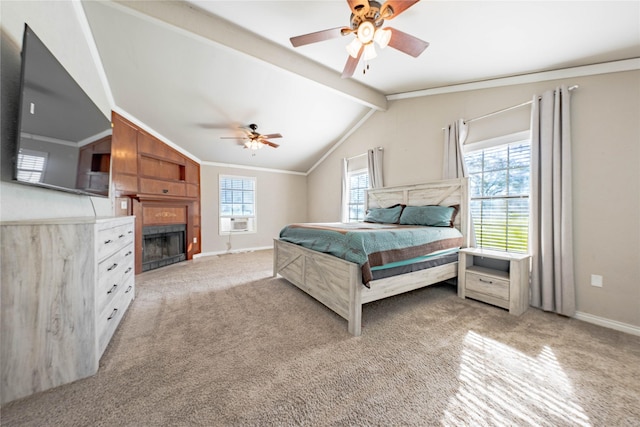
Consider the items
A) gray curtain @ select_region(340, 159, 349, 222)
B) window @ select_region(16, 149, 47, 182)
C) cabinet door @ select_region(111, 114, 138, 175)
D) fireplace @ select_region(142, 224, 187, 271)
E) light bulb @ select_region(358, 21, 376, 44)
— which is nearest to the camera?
window @ select_region(16, 149, 47, 182)

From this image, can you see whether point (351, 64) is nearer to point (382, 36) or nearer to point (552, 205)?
point (382, 36)

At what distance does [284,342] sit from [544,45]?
372 centimetres

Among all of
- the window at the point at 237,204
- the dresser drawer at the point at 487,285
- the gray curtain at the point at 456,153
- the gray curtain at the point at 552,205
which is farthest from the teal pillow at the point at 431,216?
the window at the point at 237,204

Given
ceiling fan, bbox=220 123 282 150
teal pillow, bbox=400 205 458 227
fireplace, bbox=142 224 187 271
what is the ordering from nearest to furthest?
teal pillow, bbox=400 205 458 227 < fireplace, bbox=142 224 187 271 < ceiling fan, bbox=220 123 282 150

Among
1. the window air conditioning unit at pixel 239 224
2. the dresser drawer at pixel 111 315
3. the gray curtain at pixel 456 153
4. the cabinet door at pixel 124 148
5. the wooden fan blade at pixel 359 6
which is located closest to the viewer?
the dresser drawer at pixel 111 315

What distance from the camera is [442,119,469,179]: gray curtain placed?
3131mm

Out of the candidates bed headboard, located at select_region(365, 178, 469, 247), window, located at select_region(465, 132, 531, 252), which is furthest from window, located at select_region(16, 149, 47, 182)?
window, located at select_region(465, 132, 531, 252)

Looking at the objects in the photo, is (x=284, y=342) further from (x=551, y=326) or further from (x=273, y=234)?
(x=273, y=234)

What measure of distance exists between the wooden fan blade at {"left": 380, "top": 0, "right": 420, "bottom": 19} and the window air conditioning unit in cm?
529

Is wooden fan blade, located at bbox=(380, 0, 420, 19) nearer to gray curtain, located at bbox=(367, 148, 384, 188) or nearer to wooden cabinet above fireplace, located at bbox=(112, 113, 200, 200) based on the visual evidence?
gray curtain, located at bbox=(367, 148, 384, 188)

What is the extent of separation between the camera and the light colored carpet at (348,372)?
1.17 meters

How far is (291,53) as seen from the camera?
2906mm

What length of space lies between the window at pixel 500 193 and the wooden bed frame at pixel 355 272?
0.77ft

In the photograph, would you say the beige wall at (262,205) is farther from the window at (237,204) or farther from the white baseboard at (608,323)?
the white baseboard at (608,323)
